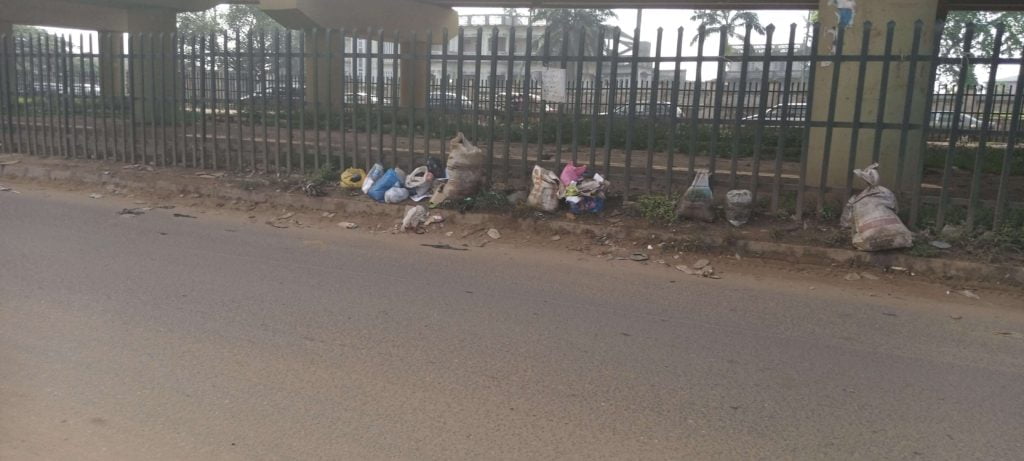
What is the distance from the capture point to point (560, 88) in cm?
836

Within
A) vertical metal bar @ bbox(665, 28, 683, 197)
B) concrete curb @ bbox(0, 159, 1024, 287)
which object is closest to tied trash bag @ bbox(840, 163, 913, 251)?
concrete curb @ bbox(0, 159, 1024, 287)

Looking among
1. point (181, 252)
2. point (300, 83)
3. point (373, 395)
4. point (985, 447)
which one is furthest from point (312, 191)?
point (985, 447)

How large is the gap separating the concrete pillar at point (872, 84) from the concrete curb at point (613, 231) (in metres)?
1.07

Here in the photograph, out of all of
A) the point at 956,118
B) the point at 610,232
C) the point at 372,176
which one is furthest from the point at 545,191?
the point at 956,118

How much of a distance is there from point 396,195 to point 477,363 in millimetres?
4602

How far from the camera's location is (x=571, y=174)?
7887mm

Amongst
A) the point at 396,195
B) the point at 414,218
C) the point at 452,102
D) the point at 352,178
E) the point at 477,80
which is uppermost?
the point at 477,80

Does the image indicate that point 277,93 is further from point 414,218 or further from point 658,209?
point 658,209

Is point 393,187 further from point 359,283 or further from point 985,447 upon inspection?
point 985,447

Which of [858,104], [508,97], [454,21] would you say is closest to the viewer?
[858,104]

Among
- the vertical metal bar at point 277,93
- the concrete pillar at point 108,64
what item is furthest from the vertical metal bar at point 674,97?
the concrete pillar at point 108,64

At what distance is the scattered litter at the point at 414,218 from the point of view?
802 cm

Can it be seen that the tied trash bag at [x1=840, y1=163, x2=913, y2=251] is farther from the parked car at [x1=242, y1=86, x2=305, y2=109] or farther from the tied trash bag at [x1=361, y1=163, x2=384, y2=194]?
the parked car at [x1=242, y1=86, x2=305, y2=109]

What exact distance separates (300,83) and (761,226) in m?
6.08
